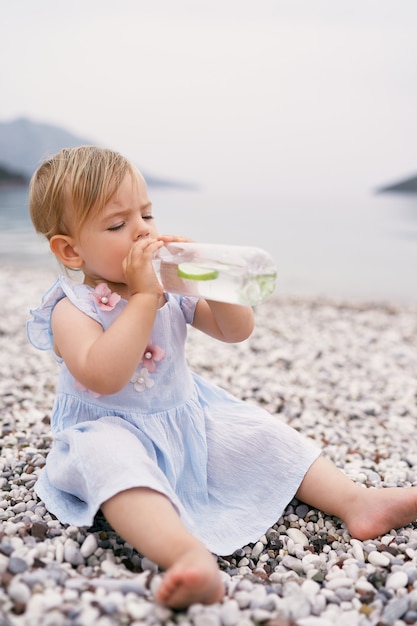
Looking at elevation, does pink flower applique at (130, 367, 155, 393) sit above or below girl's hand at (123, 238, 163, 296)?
below

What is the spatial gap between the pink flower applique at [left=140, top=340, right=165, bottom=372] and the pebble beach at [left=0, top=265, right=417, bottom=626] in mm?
561

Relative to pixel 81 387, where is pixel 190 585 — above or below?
below

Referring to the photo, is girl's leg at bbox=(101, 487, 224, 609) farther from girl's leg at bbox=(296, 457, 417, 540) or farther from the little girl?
girl's leg at bbox=(296, 457, 417, 540)

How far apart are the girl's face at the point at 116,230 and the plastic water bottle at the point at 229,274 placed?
8.3 inches

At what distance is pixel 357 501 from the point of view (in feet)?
8.14

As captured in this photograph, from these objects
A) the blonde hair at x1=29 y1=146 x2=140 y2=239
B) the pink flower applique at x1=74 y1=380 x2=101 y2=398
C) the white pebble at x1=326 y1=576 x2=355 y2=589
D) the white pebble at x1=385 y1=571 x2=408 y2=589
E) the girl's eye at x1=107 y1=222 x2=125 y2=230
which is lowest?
the white pebble at x1=326 y1=576 x2=355 y2=589

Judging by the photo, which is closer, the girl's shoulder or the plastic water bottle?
the plastic water bottle

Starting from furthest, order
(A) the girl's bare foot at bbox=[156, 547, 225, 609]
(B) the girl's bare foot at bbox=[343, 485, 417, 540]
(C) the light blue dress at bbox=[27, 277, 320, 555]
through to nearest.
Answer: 1. (B) the girl's bare foot at bbox=[343, 485, 417, 540]
2. (C) the light blue dress at bbox=[27, 277, 320, 555]
3. (A) the girl's bare foot at bbox=[156, 547, 225, 609]

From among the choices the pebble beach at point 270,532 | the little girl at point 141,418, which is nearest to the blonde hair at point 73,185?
the little girl at point 141,418

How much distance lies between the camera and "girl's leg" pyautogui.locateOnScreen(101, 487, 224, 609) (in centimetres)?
171

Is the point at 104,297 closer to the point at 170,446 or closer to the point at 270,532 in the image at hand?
the point at 170,446

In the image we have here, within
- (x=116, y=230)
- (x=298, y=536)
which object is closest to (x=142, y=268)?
(x=116, y=230)

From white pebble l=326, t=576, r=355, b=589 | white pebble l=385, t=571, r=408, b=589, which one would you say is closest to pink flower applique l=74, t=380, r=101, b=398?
white pebble l=326, t=576, r=355, b=589

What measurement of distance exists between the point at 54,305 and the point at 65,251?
20 cm
